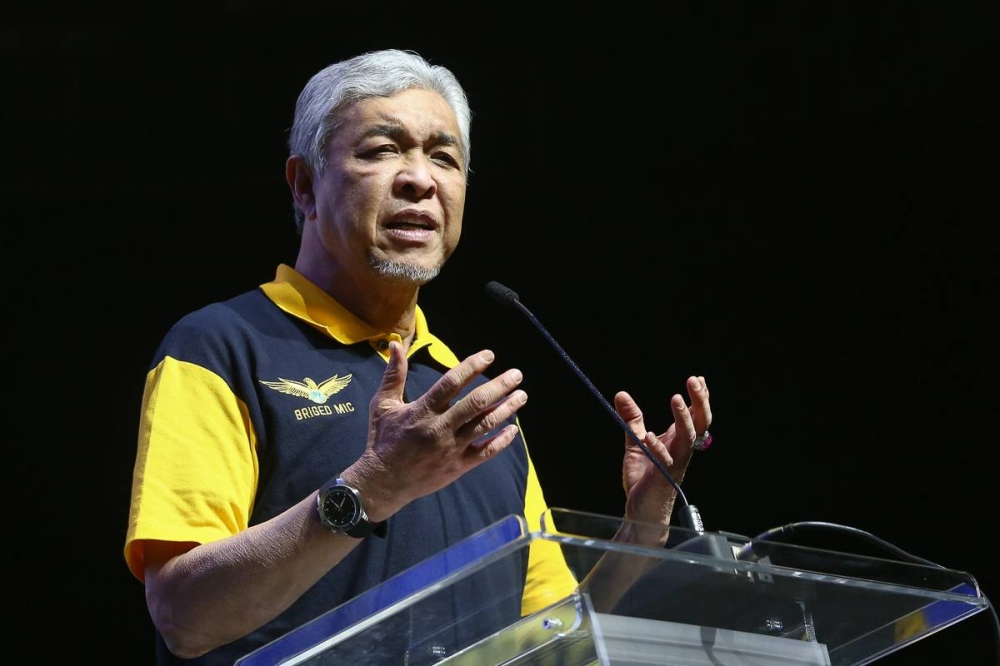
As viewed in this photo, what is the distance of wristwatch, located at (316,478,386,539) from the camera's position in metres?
1.46

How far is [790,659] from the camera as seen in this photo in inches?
51.6

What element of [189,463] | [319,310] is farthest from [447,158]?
[189,463]

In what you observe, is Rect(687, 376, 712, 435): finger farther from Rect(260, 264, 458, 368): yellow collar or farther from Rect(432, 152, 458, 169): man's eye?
Rect(432, 152, 458, 169): man's eye

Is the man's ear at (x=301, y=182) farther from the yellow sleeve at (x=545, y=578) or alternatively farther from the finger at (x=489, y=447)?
the yellow sleeve at (x=545, y=578)

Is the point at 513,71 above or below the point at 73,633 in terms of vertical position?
above

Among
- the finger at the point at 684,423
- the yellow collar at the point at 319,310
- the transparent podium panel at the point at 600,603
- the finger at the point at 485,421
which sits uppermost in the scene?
the yellow collar at the point at 319,310

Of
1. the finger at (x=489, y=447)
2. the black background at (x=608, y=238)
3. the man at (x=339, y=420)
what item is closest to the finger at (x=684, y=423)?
the man at (x=339, y=420)

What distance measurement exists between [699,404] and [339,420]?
62 centimetres

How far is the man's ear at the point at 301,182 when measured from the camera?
237 cm

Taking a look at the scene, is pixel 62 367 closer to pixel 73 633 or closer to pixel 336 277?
pixel 73 633

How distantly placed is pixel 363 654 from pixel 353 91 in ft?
4.50

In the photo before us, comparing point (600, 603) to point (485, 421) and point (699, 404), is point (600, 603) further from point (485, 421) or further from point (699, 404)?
point (699, 404)

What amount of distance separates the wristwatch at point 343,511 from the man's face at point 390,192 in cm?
75

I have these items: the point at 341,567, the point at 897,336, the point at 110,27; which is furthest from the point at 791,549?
the point at 110,27
